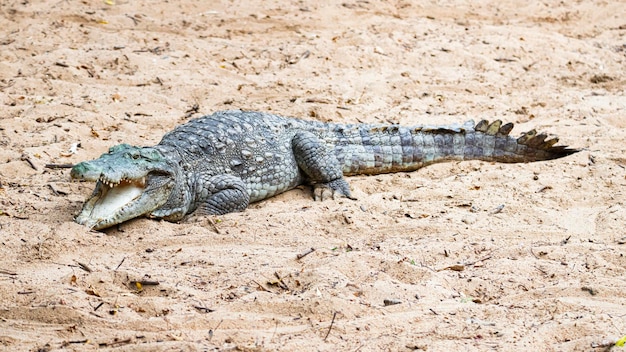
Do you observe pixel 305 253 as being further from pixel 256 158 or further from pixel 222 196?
pixel 256 158

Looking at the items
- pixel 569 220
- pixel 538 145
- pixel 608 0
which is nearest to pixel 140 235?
pixel 569 220

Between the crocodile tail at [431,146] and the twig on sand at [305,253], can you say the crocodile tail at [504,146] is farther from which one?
the twig on sand at [305,253]

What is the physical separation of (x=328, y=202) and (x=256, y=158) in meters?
0.77

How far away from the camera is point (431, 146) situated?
7211 millimetres

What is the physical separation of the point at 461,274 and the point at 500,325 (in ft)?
2.25

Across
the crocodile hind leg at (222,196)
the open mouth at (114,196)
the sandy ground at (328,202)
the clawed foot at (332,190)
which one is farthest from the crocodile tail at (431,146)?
the open mouth at (114,196)

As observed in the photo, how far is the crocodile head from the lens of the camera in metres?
5.25

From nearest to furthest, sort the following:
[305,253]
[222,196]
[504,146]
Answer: [305,253] < [222,196] < [504,146]

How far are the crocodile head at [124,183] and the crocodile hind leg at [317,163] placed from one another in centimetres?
127

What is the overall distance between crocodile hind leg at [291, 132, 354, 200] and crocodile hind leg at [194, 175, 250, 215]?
2.31 ft

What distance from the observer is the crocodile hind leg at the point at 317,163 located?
21.9 feet

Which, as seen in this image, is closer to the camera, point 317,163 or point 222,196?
point 222,196

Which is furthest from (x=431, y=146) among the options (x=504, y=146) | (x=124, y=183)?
(x=124, y=183)

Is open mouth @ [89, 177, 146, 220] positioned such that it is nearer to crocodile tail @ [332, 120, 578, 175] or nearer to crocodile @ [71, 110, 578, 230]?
crocodile @ [71, 110, 578, 230]
